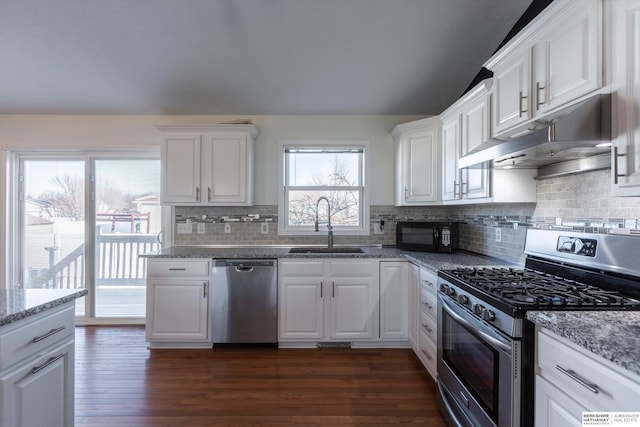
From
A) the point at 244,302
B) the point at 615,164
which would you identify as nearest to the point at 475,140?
the point at 615,164

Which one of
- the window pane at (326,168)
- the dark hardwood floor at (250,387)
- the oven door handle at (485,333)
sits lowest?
the dark hardwood floor at (250,387)

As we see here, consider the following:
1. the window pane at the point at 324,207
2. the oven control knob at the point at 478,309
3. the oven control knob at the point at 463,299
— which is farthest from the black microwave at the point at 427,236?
the oven control knob at the point at 478,309

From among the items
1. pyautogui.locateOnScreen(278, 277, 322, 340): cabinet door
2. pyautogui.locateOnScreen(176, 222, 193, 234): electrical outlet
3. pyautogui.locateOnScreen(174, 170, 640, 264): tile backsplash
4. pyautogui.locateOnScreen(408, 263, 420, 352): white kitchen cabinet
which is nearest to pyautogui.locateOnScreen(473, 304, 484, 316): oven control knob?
pyautogui.locateOnScreen(174, 170, 640, 264): tile backsplash

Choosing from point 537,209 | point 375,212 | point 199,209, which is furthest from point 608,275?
point 199,209

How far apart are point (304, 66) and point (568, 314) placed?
2589mm

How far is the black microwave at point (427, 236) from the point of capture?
2.95 m

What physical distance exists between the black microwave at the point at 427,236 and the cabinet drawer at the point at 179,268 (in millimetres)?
1965

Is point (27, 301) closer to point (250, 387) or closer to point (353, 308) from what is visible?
point (250, 387)

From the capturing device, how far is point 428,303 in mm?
2438

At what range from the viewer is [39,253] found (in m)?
3.61

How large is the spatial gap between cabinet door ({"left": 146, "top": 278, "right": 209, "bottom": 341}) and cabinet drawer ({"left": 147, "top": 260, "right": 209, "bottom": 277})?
0.06 meters

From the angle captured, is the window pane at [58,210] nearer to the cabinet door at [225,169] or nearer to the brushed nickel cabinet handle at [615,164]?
the cabinet door at [225,169]

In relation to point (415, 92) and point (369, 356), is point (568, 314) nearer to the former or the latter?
point (369, 356)

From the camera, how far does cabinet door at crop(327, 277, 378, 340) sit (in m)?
2.92
